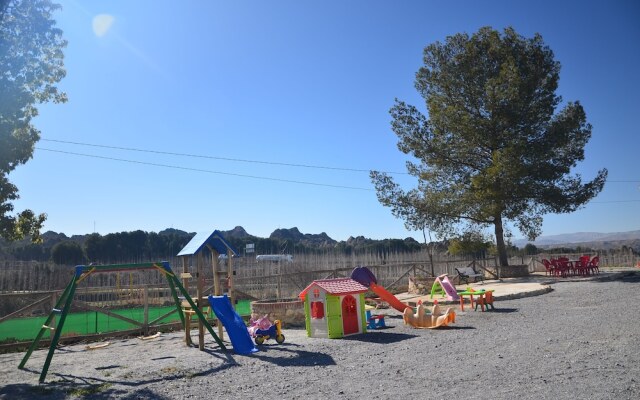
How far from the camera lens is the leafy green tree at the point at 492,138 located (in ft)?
74.6

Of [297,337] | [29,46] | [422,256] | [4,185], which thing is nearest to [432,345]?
[297,337]

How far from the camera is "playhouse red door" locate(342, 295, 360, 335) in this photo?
34.0 feet

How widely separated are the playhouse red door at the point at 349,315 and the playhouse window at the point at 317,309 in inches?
18.8

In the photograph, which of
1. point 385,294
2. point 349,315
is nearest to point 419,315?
point 349,315

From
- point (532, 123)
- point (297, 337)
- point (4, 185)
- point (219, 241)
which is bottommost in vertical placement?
point (297, 337)

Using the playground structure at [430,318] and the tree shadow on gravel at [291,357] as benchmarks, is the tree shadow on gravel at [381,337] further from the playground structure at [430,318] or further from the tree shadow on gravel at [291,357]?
the tree shadow on gravel at [291,357]

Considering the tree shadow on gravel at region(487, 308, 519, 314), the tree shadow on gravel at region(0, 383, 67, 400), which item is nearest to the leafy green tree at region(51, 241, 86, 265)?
the tree shadow on gravel at region(487, 308, 519, 314)

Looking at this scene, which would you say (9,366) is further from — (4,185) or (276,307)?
(276,307)

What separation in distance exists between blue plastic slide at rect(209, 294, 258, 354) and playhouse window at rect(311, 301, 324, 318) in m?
1.86

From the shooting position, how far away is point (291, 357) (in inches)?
318

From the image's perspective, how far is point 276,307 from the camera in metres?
12.3

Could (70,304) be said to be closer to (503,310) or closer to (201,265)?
(201,265)

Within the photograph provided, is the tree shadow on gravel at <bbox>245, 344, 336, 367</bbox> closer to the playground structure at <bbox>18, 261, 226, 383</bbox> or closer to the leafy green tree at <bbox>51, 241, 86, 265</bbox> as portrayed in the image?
the playground structure at <bbox>18, 261, 226, 383</bbox>

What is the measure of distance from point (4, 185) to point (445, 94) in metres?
21.0
